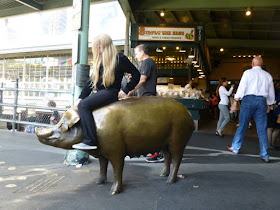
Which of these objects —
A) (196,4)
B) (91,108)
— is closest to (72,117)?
(91,108)

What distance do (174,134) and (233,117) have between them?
36.0 feet

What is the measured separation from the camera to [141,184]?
3.38 m

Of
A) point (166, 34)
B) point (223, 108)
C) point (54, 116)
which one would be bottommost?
point (54, 116)

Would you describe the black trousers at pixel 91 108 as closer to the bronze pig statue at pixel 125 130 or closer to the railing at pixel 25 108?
the bronze pig statue at pixel 125 130

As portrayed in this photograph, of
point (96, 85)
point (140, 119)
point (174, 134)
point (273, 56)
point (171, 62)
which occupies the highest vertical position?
point (273, 56)

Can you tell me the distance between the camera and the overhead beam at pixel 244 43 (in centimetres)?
1795

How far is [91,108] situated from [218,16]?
12.3 metres

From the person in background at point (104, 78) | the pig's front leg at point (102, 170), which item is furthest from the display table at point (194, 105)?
the person in background at point (104, 78)

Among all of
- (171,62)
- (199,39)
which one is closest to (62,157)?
(199,39)

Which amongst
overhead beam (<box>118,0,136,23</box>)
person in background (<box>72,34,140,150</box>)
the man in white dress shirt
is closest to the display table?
overhead beam (<box>118,0,136,23</box>)

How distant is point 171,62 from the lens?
16.2 m

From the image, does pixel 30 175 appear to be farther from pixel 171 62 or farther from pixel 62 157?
pixel 171 62

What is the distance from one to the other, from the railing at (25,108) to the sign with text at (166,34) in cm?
371

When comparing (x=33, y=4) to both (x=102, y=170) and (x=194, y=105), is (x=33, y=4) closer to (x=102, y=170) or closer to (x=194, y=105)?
(x=194, y=105)
